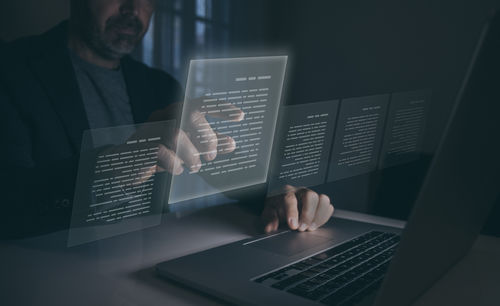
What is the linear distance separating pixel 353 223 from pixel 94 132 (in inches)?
22.0

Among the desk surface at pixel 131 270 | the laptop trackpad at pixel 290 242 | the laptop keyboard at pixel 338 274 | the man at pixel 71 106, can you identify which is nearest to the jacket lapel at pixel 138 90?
the man at pixel 71 106

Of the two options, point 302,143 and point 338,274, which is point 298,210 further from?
point 338,274

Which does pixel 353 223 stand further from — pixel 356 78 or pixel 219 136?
pixel 356 78

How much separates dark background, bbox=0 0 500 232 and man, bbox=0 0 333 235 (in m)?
0.51

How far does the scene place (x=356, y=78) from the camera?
2805 mm

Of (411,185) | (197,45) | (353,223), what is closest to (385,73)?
(197,45)

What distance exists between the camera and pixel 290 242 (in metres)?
0.83

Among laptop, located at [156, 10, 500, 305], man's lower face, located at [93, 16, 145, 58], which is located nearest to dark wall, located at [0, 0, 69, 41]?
man's lower face, located at [93, 16, 145, 58]

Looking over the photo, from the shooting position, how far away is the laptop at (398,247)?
0.46 meters

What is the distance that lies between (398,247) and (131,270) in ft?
1.39

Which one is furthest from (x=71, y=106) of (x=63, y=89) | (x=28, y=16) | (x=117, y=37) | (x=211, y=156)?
(x=211, y=156)

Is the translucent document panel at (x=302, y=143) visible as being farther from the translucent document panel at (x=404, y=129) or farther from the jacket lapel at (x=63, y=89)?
the jacket lapel at (x=63, y=89)

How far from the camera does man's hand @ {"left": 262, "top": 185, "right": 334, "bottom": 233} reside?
2.97ft

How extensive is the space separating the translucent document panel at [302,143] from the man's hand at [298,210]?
19 millimetres
